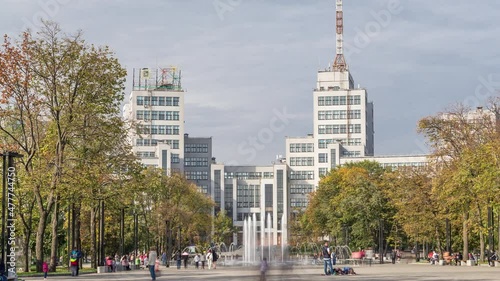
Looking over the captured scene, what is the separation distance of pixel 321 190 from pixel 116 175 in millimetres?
63281

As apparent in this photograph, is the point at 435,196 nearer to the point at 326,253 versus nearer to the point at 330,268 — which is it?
the point at 330,268

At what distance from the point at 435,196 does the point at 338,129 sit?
118 m

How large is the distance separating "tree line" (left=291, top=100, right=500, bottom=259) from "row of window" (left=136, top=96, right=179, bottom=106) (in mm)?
76198

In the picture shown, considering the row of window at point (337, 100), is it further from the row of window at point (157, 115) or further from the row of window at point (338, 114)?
the row of window at point (157, 115)

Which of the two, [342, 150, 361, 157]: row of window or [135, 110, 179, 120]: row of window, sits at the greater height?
[135, 110, 179, 120]: row of window

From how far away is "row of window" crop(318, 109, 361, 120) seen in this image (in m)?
197

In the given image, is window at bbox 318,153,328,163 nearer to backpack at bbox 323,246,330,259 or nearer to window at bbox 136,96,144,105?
window at bbox 136,96,144,105

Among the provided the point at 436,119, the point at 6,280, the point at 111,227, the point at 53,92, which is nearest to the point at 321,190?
the point at 111,227

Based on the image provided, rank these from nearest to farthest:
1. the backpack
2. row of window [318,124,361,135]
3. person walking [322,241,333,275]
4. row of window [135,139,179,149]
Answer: the backpack → person walking [322,241,333,275] → row of window [135,139,179,149] → row of window [318,124,361,135]

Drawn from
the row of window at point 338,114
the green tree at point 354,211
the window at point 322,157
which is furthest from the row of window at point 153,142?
the green tree at point 354,211

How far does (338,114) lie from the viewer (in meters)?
198

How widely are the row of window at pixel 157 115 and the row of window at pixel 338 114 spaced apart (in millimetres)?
32590

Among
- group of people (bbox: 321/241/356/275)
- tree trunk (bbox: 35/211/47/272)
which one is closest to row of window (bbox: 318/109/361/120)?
group of people (bbox: 321/241/356/275)

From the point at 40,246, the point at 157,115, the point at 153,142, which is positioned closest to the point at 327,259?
the point at 40,246
